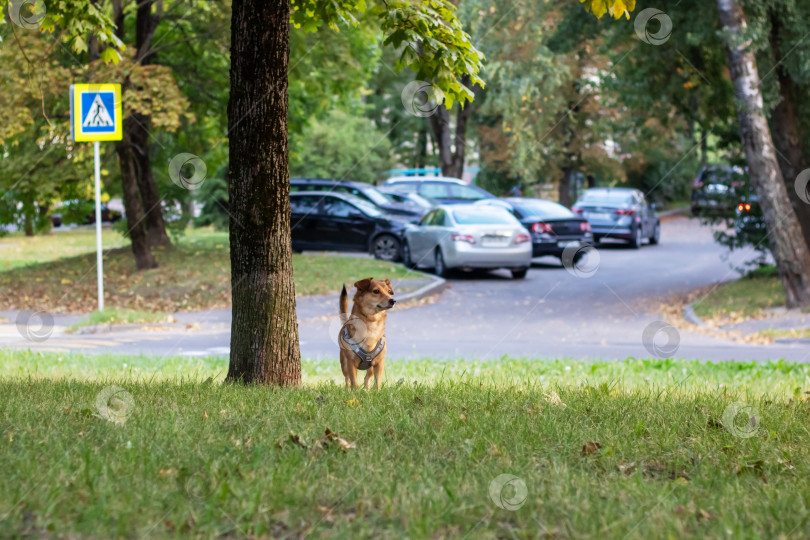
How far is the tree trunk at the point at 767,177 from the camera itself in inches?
646

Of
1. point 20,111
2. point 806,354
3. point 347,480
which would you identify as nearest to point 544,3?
point 20,111

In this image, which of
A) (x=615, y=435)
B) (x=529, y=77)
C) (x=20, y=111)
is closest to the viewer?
(x=615, y=435)

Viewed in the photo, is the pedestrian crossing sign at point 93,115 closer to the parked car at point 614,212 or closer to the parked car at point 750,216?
the parked car at point 750,216

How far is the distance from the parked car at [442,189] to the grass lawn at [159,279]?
6.36 metres

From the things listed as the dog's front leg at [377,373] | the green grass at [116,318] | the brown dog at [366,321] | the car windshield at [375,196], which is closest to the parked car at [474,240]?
the car windshield at [375,196]

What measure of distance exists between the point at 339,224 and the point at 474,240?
206 inches

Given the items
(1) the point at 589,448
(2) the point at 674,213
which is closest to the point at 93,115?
(1) the point at 589,448

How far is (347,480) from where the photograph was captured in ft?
14.7

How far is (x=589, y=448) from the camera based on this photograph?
5254mm

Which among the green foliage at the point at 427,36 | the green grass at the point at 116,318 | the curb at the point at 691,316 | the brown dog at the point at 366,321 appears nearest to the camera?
the brown dog at the point at 366,321

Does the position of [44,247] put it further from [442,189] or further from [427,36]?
[427,36]

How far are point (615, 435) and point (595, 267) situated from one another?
806 inches

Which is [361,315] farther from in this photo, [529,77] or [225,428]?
[529,77]

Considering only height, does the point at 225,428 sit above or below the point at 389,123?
below
